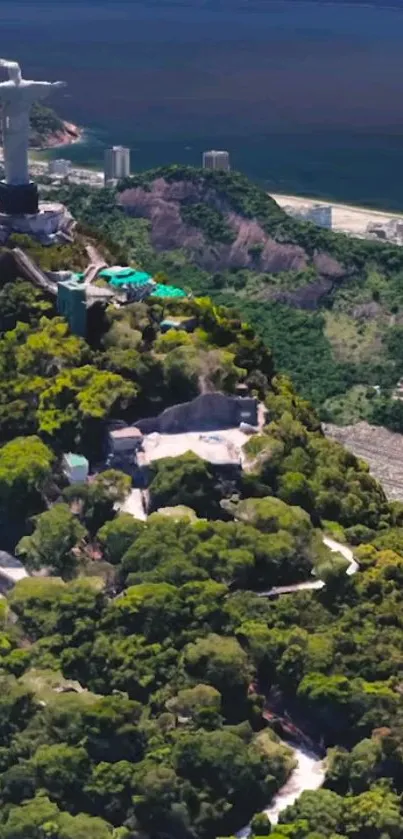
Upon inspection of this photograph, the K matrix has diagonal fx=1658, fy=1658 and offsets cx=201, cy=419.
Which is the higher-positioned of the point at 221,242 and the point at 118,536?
the point at 118,536

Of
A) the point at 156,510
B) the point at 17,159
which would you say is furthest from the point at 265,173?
the point at 156,510

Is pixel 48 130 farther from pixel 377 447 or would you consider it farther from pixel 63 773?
pixel 63 773

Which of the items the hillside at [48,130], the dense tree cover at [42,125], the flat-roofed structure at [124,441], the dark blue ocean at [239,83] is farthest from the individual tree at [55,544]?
the dense tree cover at [42,125]

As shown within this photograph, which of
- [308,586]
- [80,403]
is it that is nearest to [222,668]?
[308,586]

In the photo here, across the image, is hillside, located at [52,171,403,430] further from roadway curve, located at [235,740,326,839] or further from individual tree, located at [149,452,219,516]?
roadway curve, located at [235,740,326,839]

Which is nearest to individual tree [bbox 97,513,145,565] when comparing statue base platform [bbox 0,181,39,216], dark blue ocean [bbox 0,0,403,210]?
statue base platform [bbox 0,181,39,216]

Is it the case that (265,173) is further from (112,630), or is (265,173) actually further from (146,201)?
(112,630)

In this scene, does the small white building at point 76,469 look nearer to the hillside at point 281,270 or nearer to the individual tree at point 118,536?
the individual tree at point 118,536
